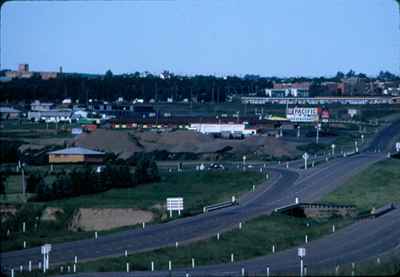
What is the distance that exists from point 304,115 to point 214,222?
Result: 1022 inches

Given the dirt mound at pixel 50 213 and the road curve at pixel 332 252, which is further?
the dirt mound at pixel 50 213

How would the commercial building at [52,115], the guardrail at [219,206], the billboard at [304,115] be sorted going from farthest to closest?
the billboard at [304,115], the commercial building at [52,115], the guardrail at [219,206]

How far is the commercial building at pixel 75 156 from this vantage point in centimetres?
2248

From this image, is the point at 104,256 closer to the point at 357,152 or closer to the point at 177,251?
the point at 177,251

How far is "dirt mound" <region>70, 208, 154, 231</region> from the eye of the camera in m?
13.8

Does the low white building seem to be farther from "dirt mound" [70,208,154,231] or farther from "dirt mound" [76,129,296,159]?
"dirt mound" [70,208,154,231]

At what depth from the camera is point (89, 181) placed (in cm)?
1742

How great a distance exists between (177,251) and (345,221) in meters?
3.33

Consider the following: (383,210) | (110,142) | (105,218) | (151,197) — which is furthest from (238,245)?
(110,142)

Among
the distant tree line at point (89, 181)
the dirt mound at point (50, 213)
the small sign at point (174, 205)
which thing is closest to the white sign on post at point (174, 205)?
the small sign at point (174, 205)

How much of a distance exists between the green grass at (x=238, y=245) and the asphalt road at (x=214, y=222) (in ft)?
1.31

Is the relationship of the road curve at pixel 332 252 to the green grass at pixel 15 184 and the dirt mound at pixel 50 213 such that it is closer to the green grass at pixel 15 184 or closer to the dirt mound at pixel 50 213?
the dirt mound at pixel 50 213

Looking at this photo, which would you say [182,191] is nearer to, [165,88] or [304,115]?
[304,115]

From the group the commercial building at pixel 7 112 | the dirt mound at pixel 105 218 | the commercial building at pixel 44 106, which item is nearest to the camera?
the commercial building at pixel 7 112
